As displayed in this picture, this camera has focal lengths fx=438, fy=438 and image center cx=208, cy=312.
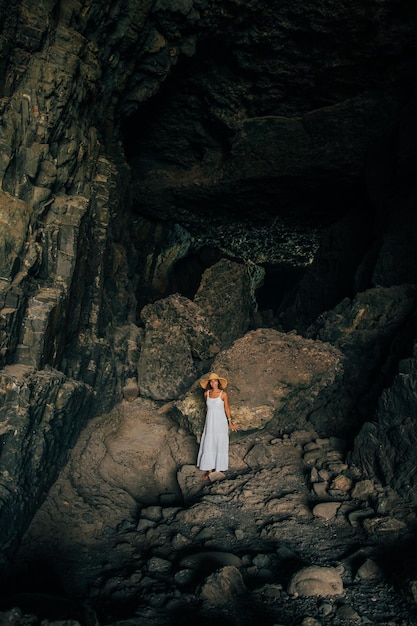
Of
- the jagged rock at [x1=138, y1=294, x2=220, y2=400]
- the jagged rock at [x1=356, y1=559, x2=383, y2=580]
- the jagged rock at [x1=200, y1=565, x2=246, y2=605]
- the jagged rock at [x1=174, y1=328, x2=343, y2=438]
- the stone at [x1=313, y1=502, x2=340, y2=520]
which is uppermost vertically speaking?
the jagged rock at [x1=138, y1=294, x2=220, y2=400]

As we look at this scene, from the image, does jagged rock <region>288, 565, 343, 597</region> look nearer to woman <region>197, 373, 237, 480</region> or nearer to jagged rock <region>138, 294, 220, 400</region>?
woman <region>197, 373, 237, 480</region>

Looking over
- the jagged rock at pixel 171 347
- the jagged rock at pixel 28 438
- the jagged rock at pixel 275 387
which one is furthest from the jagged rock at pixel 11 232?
the jagged rock at pixel 171 347

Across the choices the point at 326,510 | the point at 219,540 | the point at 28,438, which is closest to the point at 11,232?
the point at 28,438

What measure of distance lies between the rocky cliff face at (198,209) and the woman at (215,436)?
0.61 metres

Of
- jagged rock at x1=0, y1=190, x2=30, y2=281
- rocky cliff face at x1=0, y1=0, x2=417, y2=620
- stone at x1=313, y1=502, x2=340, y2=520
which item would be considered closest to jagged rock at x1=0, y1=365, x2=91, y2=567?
rocky cliff face at x1=0, y1=0, x2=417, y2=620

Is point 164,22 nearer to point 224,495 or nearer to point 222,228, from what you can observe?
point 222,228

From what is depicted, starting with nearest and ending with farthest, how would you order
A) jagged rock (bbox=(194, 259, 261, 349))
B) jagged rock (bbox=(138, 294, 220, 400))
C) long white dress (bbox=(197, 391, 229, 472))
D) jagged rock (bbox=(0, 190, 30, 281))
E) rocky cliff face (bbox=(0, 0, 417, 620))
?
jagged rock (bbox=(0, 190, 30, 281)) → rocky cliff face (bbox=(0, 0, 417, 620)) → long white dress (bbox=(197, 391, 229, 472)) → jagged rock (bbox=(138, 294, 220, 400)) → jagged rock (bbox=(194, 259, 261, 349))

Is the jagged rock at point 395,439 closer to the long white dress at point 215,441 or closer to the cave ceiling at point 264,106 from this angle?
the long white dress at point 215,441

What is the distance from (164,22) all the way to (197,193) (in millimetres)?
3509

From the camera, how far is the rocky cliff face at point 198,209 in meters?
4.53

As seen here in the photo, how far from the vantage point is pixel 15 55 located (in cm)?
458

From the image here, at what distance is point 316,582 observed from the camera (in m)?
3.07

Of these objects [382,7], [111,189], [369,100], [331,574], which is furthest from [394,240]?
[331,574]

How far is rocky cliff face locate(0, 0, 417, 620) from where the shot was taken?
4.53m
